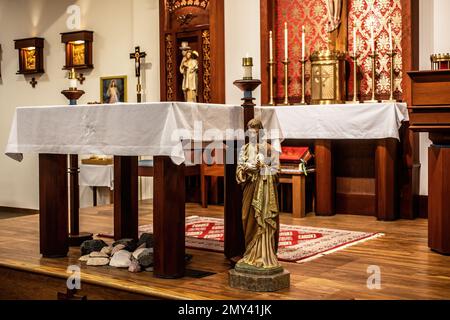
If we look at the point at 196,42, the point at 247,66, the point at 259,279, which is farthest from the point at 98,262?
the point at 196,42

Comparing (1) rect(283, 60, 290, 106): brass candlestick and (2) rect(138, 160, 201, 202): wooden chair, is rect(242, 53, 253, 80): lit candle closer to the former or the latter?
(2) rect(138, 160, 201, 202): wooden chair

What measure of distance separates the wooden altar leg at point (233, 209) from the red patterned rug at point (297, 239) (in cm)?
31

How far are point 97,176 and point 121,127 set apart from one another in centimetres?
487

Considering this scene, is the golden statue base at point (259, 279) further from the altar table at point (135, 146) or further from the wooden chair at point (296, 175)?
the wooden chair at point (296, 175)

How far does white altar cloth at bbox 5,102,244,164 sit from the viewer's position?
375cm

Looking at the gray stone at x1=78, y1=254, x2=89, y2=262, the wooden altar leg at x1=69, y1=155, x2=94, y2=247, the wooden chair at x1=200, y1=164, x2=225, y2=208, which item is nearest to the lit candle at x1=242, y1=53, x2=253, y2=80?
the gray stone at x1=78, y1=254, x2=89, y2=262

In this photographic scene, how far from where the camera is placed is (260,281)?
3.59 metres

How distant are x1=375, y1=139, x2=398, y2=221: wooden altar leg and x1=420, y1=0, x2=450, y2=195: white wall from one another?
0.37m

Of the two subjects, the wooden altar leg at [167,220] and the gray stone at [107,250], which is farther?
the gray stone at [107,250]

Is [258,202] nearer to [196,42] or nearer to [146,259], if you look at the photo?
[146,259]

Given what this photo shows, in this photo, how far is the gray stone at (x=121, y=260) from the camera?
4.19 m

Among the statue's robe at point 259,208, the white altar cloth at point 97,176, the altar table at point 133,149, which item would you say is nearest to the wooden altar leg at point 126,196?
the altar table at point 133,149
